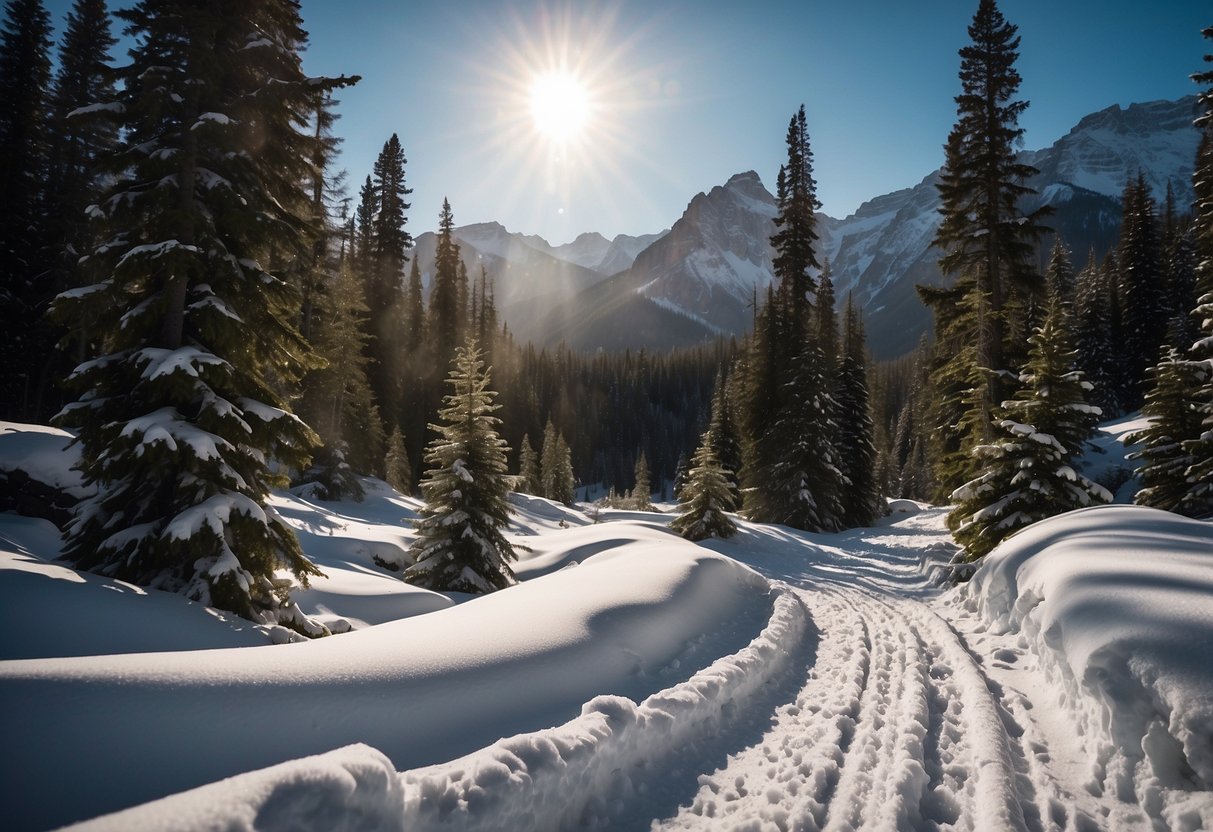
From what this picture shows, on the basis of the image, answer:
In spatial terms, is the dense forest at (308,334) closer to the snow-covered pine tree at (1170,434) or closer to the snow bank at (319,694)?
the snow-covered pine tree at (1170,434)

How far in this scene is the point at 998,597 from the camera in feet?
28.0

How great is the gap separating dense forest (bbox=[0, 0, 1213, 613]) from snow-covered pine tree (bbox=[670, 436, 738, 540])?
11cm

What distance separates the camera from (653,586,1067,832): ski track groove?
12.2ft

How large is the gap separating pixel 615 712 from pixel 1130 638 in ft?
14.9

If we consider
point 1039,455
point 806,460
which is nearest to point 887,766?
point 1039,455

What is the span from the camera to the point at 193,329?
7.39m

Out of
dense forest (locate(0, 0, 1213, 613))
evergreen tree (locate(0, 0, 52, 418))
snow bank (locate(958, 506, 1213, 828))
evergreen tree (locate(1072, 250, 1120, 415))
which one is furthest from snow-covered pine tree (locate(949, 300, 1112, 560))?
evergreen tree (locate(1072, 250, 1120, 415))

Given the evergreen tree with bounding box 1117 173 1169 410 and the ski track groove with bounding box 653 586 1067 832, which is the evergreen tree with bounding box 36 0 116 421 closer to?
the ski track groove with bounding box 653 586 1067 832

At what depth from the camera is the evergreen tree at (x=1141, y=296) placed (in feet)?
134

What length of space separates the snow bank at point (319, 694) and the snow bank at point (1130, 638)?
3574 mm

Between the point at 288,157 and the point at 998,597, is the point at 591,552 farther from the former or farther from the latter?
the point at 288,157

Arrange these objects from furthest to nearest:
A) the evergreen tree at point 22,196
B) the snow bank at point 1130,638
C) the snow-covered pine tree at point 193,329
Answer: the evergreen tree at point 22,196
the snow-covered pine tree at point 193,329
the snow bank at point 1130,638

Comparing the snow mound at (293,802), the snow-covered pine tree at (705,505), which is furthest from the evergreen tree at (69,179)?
the snow mound at (293,802)

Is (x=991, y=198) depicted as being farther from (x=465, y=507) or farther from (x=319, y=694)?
(x=319, y=694)
